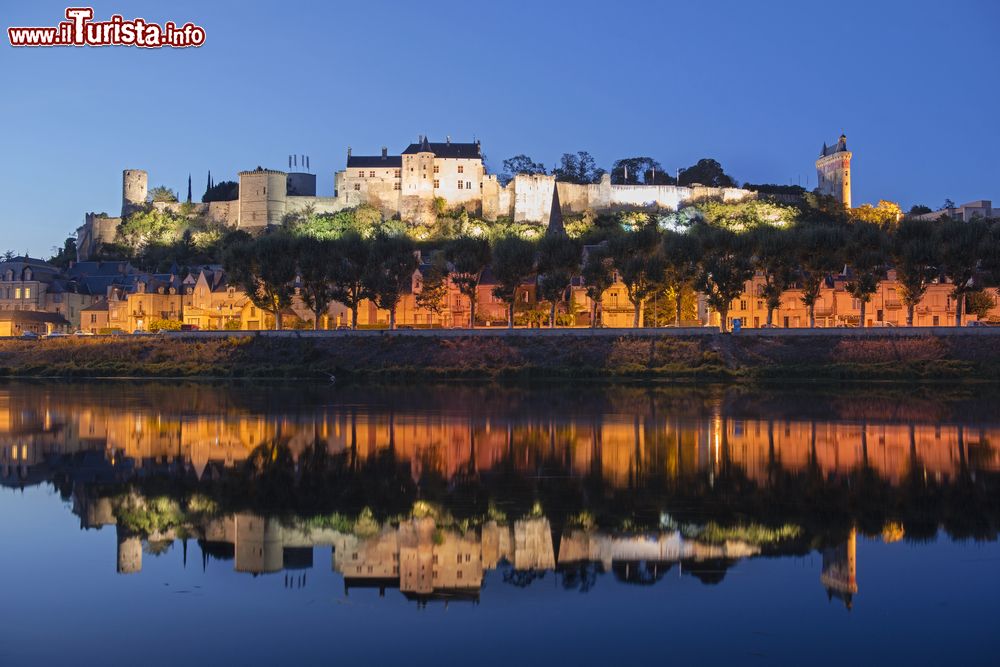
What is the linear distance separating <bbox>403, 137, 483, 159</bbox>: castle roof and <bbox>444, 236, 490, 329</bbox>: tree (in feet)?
186

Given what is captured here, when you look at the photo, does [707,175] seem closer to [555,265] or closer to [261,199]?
[261,199]

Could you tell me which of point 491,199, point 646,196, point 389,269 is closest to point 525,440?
point 389,269

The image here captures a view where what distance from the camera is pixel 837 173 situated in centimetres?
13488

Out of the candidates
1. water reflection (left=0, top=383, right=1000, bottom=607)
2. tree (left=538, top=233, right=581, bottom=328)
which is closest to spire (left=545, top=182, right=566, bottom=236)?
tree (left=538, top=233, right=581, bottom=328)

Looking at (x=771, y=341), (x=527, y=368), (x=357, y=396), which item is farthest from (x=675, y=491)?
(x=771, y=341)

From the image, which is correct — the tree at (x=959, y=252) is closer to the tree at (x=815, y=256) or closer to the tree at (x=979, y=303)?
the tree at (x=815, y=256)

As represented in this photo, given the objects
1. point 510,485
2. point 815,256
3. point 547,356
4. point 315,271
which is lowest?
point 510,485

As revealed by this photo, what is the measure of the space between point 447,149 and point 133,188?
149 ft

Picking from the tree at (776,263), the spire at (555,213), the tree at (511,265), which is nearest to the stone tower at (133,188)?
the spire at (555,213)

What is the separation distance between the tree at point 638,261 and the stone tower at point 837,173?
79005mm

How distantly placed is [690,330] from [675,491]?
40519 mm

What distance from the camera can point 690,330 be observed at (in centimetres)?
5544

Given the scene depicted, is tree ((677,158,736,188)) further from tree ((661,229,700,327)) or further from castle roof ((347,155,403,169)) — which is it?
tree ((661,229,700,327))

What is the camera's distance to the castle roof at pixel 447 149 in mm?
117188
